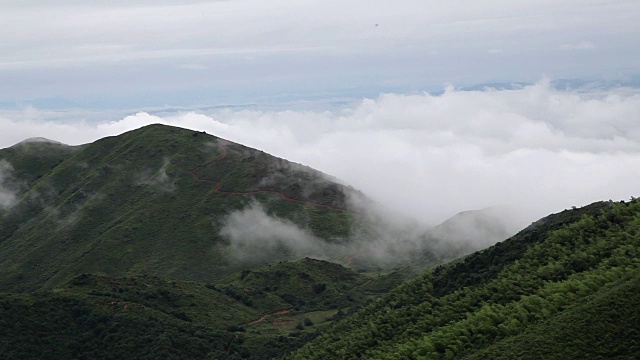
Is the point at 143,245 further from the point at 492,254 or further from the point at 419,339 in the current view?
the point at 419,339

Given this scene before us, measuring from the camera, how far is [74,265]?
185m

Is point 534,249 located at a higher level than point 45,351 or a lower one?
higher

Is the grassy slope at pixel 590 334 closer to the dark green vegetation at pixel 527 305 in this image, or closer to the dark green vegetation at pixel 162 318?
the dark green vegetation at pixel 527 305

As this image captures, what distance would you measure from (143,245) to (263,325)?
71.8m

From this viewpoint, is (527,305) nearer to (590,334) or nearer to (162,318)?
(590,334)

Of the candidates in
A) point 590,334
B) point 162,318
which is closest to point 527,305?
point 590,334

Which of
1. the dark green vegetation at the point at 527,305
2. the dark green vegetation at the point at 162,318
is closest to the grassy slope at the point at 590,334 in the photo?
the dark green vegetation at the point at 527,305

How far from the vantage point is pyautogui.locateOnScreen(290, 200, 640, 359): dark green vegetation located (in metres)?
55.7

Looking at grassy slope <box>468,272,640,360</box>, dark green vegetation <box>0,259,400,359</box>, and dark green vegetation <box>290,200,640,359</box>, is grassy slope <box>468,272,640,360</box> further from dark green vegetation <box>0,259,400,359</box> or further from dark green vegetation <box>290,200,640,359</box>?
dark green vegetation <box>0,259,400,359</box>

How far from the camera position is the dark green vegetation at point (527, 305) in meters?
55.7

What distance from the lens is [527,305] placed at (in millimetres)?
66938

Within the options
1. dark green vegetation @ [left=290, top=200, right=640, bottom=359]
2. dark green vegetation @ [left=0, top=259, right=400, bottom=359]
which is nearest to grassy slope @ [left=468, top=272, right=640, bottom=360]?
dark green vegetation @ [left=290, top=200, right=640, bottom=359]

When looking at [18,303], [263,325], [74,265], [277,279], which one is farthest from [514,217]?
[18,303]

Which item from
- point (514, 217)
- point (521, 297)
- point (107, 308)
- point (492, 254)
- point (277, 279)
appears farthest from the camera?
point (514, 217)
